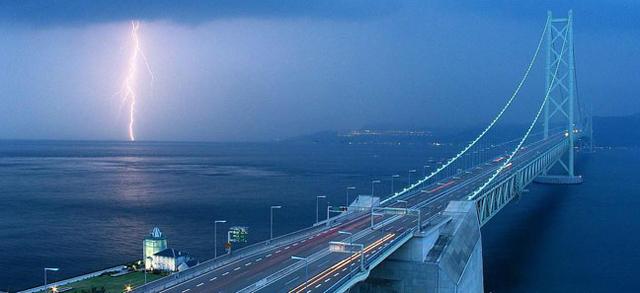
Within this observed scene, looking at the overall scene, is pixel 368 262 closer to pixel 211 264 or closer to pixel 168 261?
pixel 211 264

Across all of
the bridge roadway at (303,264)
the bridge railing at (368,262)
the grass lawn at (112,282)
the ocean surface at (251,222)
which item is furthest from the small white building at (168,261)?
the bridge railing at (368,262)

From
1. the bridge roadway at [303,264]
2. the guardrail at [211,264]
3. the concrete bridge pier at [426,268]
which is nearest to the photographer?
the guardrail at [211,264]

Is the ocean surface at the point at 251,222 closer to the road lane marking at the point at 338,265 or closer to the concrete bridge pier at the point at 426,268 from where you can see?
the concrete bridge pier at the point at 426,268

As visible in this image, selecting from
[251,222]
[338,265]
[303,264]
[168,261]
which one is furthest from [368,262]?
[251,222]

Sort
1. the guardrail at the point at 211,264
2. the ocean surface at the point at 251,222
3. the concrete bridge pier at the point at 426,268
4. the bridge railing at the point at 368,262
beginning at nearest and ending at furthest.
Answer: the bridge railing at the point at 368,262 < the guardrail at the point at 211,264 < the concrete bridge pier at the point at 426,268 < the ocean surface at the point at 251,222

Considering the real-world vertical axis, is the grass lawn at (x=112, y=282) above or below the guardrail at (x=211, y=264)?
below

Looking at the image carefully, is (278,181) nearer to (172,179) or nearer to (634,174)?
(172,179)

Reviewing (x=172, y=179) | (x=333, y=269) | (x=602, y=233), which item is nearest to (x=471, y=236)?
(x=333, y=269)

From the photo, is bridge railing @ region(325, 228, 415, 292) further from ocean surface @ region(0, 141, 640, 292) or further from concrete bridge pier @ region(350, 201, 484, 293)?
ocean surface @ region(0, 141, 640, 292)
